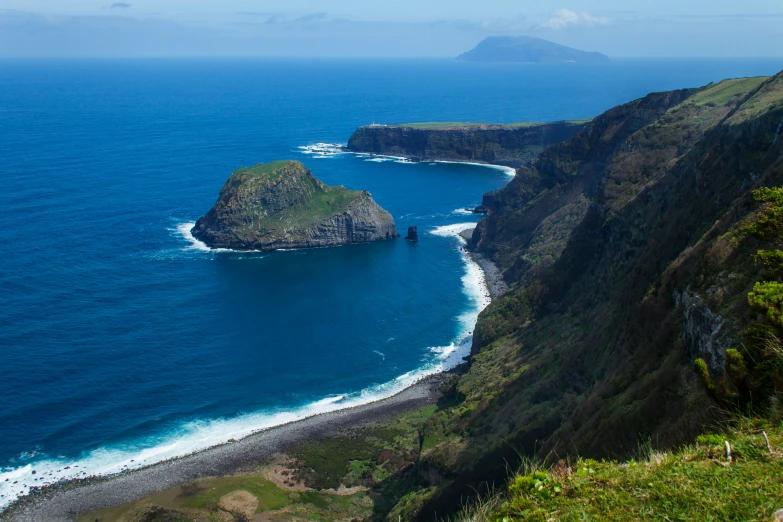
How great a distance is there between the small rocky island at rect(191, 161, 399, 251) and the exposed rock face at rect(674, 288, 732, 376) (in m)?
119

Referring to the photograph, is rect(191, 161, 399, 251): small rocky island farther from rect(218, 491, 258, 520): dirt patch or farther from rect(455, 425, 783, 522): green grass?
rect(455, 425, 783, 522): green grass

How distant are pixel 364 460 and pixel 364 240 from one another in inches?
3383

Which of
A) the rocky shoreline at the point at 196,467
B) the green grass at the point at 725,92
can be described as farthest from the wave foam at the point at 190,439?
the green grass at the point at 725,92

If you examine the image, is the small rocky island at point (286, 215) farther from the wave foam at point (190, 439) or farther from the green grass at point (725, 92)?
the green grass at point (725, 92)

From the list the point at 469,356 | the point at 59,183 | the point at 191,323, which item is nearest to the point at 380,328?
the point at 469,356

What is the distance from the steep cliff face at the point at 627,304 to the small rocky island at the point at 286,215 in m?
39.1

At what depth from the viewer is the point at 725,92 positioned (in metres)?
111

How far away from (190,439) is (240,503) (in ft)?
49.8

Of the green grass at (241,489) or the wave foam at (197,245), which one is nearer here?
the green grass at (241,489)

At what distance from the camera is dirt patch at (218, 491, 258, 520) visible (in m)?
67.7

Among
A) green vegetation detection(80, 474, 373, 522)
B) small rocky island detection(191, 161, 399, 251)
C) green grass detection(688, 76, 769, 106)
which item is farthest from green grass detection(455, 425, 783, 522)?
small rocky island detection(191, 161, 399, 251)

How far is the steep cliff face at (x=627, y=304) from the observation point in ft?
124

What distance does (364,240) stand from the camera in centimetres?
15825

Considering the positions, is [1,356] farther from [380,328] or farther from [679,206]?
[679,206]
